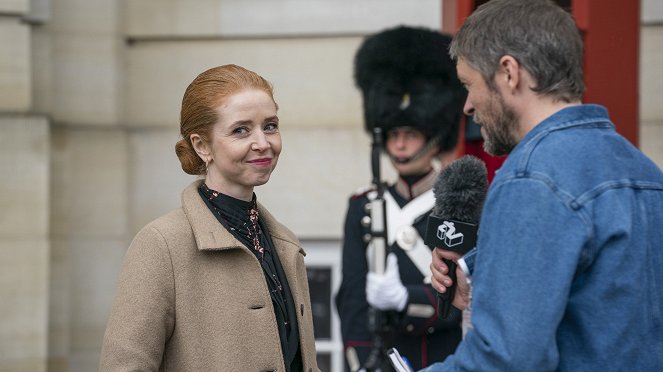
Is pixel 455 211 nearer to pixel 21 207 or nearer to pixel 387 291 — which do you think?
pixel 387 291

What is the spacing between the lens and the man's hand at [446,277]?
2.48m

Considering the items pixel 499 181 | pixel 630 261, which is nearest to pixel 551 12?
pixel 499 181

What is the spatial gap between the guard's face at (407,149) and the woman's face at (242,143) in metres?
1.95

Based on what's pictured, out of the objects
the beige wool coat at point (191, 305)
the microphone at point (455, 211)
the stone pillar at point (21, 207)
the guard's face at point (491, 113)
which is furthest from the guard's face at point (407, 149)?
the guard's face at point (491, 113)

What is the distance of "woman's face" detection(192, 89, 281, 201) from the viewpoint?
2.56m

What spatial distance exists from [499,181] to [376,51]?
296 cm

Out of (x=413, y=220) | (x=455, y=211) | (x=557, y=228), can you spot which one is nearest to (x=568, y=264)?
(x=557, y=228)

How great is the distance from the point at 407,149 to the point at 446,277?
7.12 ft

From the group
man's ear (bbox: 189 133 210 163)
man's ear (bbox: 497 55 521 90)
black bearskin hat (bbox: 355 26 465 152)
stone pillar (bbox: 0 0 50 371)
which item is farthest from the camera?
stone pillar (bbox: 0 0 50 371)

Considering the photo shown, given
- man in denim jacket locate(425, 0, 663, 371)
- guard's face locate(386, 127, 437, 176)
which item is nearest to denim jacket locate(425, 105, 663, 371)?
man in denim jacket locate(425, 0, 663, 371)

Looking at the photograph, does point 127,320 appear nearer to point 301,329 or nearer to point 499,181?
point 301,329

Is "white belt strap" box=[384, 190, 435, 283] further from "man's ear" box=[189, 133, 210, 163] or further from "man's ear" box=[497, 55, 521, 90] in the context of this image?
"man's ear" box=[497, 55, 521, 90]

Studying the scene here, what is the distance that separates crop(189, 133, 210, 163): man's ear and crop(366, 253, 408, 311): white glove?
5.34ft

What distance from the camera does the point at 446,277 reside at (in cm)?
251
